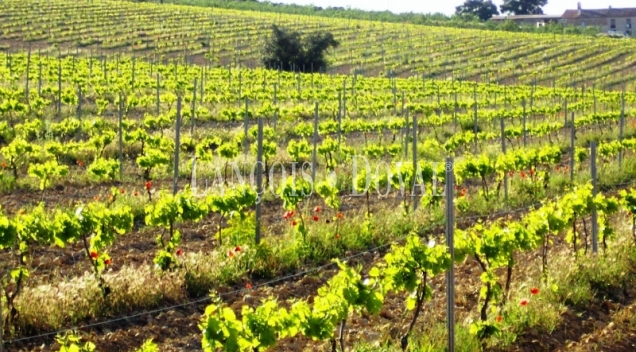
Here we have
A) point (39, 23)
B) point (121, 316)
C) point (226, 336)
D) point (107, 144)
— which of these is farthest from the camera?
point (39, 23)

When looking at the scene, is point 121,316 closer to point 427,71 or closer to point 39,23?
point 427,71

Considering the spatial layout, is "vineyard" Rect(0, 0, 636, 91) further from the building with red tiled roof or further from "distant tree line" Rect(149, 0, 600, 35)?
the building with red tiled roof

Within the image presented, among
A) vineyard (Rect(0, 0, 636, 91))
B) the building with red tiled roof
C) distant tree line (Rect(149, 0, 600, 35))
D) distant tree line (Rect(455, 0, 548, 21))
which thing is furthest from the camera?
distant tree line (Rect(455, 0, 548, 21))

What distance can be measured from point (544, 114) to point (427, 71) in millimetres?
18151

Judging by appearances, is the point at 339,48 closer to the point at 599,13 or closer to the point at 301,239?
the point at 301,239

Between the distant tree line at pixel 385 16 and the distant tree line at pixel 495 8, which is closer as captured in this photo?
the distant tree line at pixel 385 16

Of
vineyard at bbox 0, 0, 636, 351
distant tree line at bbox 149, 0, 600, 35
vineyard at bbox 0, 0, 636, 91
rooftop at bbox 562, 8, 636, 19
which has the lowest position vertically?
vineyard at bbox 0, 0, 636, 351

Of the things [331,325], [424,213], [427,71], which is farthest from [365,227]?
[427,71]

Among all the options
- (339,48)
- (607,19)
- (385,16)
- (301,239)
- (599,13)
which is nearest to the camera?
(301,239)

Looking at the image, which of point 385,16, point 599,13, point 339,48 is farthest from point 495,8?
point 339,48

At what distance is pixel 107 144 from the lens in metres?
15.9

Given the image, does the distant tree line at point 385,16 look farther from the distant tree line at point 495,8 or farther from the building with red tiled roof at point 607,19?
the building with red tiled roof at point 607,19

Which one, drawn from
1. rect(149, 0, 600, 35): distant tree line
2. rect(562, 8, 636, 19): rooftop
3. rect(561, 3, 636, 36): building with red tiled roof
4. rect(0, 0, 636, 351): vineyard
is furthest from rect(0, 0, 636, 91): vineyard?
rect(562, 8, 636, 19): rooftop

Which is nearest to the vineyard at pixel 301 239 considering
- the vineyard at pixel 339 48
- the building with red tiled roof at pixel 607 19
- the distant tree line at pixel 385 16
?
the vineyard at pixel 339 48
